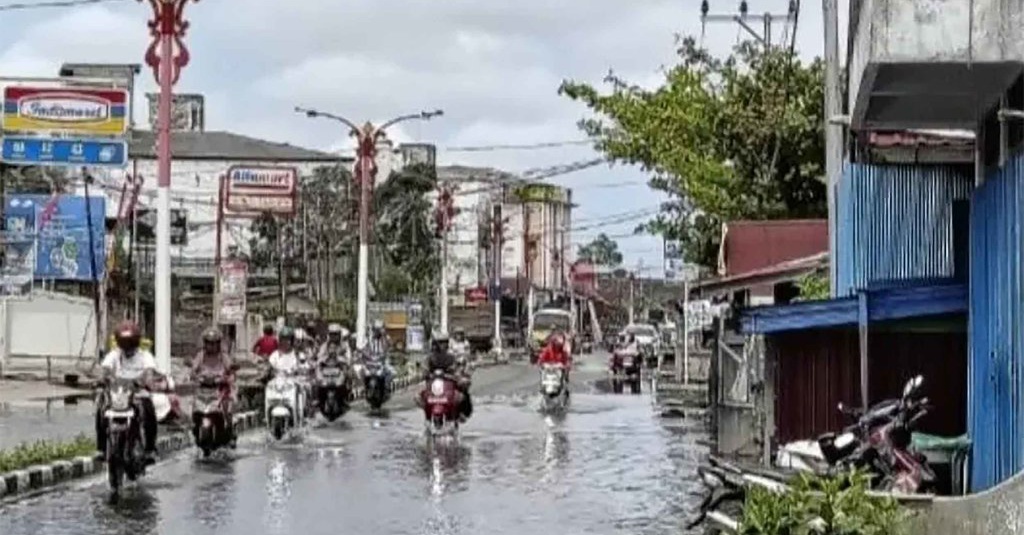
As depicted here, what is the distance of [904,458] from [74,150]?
63.0 feet

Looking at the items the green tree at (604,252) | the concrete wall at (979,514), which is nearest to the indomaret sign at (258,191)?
the concrete wall at (979,514)

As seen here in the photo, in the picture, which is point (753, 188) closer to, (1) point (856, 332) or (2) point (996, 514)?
(1) point (856, 332)

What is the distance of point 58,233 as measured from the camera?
183 ft

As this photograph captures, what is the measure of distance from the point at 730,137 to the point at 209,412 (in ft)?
57.8

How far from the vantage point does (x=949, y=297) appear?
54.5 ft

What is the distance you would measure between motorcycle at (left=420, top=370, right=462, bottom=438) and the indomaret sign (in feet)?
61.7

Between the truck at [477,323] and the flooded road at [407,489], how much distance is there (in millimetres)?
60144

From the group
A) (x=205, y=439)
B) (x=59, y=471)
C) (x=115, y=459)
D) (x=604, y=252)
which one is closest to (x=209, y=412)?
(x=205, y=439)

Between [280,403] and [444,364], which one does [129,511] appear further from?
[444,364]

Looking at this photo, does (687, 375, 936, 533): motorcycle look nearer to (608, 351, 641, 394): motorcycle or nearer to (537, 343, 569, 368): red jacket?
(537, 343, 569, 368): red jacket

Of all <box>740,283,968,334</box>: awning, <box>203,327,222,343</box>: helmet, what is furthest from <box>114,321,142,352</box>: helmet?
<box>740,283,968,334</box>: awning

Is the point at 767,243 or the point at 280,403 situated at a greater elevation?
the point at 767,243

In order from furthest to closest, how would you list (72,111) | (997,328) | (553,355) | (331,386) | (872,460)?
1. (553,355)
2. (331,386)
3. (72,111)
4. (872,460)
5. (997,328)

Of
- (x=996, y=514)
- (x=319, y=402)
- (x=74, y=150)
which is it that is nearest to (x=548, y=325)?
(x=319, y=402)
